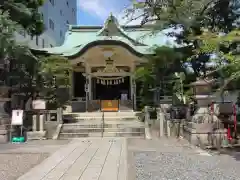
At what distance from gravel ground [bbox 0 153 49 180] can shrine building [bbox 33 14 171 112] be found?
11.8 m

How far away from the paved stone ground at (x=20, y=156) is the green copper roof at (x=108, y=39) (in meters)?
7.04

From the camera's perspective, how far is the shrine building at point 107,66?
21.3 metres

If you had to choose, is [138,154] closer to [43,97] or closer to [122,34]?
[43,97]

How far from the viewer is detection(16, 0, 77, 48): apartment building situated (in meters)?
32.3

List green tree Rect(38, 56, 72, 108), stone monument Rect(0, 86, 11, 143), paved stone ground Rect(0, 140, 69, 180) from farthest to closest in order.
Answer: green tree Rect(38, 56, 72, 108) → stone monument Rect(0, 86, 11, 143) → paved stone ground Rect(0, 140, 69, 180)

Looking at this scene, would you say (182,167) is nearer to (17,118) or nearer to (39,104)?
(17,118)

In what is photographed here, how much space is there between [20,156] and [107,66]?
45.8 feet

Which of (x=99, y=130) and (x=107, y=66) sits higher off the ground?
(x=107, y=66)

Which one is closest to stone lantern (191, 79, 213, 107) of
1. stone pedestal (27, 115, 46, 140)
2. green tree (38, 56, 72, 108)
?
stone pedestal (27, 115, 46, 140)

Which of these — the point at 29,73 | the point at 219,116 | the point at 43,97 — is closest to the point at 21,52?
the point at 29,73

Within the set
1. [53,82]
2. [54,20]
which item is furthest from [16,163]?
[54,20]

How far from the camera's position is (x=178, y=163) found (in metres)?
8.64

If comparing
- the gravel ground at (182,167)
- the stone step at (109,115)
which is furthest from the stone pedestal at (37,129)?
the gravel ground at (182,167)

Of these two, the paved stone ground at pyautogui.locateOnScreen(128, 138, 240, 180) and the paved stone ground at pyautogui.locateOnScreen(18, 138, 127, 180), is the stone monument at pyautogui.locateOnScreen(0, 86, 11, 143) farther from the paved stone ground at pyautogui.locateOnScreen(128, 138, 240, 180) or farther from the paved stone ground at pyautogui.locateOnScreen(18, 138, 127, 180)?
the paved stone ground at pyautogui.locateOnScreen(128, 138, 240, 180)
